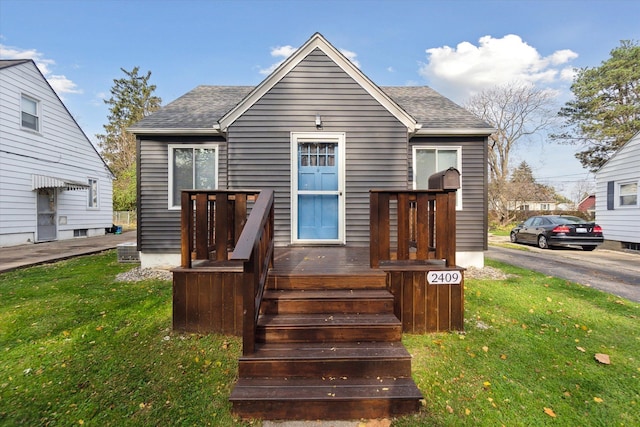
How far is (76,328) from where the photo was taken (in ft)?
11.1

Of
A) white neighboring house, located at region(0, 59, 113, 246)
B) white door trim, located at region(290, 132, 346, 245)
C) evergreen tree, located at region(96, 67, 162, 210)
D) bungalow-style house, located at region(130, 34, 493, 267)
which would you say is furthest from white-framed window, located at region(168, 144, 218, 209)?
evergreen tree, located at region(96, 67, 162, 210)

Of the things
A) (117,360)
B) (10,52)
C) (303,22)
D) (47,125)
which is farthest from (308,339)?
(10,52)

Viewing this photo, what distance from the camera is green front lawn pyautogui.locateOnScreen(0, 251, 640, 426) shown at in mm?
2098

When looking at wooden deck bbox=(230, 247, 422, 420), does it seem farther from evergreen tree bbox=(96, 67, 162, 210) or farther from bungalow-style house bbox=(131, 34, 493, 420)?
evergreen tree bbox=(96, 67, 162, 210)

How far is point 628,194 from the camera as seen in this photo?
9.82m

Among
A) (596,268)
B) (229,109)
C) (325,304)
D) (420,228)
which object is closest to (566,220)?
(596,268)

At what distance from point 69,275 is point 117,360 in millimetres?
4477

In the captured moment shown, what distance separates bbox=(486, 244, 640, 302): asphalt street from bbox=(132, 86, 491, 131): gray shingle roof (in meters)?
3.77

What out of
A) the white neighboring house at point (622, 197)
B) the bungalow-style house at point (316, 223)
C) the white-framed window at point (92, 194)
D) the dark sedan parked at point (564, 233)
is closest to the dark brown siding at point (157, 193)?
the bungalow-style house at point (316, 223)

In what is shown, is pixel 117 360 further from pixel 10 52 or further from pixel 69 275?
pixel 10 52

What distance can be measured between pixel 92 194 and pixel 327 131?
13.5 meters

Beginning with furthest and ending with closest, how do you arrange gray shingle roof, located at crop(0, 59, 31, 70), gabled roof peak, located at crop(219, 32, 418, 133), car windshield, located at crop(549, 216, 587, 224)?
1. car windshield, located at crop(549, 216, 587, 224)
2. gray shingle roof, located at crop(0, 59, 31, 70)
3. gabled roof peak, located at crop(219, 32, 418, 133)

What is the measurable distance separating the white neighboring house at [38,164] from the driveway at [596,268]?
1577 cm

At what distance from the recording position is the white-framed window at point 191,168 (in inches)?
263
